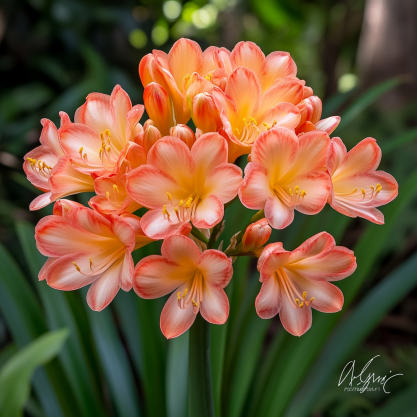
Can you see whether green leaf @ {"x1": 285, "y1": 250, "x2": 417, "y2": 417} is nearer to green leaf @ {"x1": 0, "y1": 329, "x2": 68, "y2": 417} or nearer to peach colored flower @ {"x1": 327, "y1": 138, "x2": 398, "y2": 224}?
peach colored flower @ {"x1": 327, "y1": 138, "x2": 398, "y2": 224}

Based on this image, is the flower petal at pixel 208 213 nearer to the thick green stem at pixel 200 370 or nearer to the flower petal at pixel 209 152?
the flower petal at pixel 209 152

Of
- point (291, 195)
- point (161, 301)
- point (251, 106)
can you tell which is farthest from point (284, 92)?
point (161, 301)

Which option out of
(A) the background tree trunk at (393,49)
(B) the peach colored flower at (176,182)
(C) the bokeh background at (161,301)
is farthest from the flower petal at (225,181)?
(A) the background tree trunk at (393,49)

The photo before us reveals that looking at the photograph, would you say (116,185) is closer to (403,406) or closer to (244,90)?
(244,90)

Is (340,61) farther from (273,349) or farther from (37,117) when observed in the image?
(273,349)

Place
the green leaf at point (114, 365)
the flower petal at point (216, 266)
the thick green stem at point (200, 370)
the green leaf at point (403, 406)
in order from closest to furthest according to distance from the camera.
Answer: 1. the flower petal at point (216, 266)
2. the thick green stem at point (200, 370)
3. the green leaf at point (403, 406)
4. the green leaf at point (114, 365)

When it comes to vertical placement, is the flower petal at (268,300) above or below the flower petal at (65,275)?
below

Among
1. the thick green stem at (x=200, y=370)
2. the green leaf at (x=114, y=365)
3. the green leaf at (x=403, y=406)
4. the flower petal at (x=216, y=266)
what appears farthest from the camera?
the green leaf at (x=114, y=365)

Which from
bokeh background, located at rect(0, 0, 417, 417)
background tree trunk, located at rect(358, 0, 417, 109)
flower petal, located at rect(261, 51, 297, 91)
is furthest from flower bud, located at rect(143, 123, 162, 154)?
background tree trunk, located at rect(358, 0, 417, 109)
